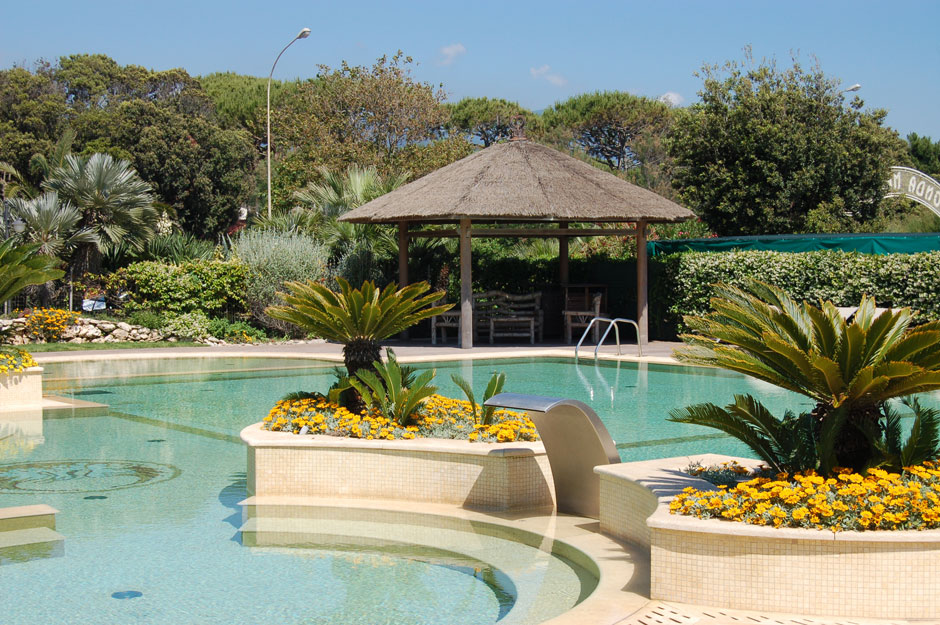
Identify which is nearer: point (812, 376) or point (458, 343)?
point (812, 376)

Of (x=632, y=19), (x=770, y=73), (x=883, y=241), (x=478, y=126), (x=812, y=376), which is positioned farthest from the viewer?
(x=478, y=126)

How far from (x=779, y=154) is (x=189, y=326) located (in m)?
18.0

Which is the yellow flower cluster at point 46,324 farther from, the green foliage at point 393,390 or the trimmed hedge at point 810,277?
the green foliage at point 393,390

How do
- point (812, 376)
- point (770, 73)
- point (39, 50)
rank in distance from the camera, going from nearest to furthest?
point (812, 376)
point (770, 73)
point (39, 50)

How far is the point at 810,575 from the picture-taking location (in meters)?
4.61

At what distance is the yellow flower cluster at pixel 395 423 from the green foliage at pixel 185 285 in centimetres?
1357

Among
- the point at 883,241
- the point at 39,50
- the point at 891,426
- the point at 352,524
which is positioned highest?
the point at 39,50

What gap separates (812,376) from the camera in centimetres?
538

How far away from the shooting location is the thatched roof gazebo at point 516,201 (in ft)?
59.8

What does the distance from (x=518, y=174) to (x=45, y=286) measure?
10826mm

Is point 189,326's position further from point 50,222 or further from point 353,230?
point 353,230

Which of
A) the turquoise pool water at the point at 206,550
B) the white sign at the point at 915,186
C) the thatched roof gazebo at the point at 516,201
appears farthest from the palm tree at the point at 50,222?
the white sign at the point at 915,186

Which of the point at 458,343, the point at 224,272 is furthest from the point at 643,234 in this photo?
the point at 224,272

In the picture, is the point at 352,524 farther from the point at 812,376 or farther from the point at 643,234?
the point at 643,234
